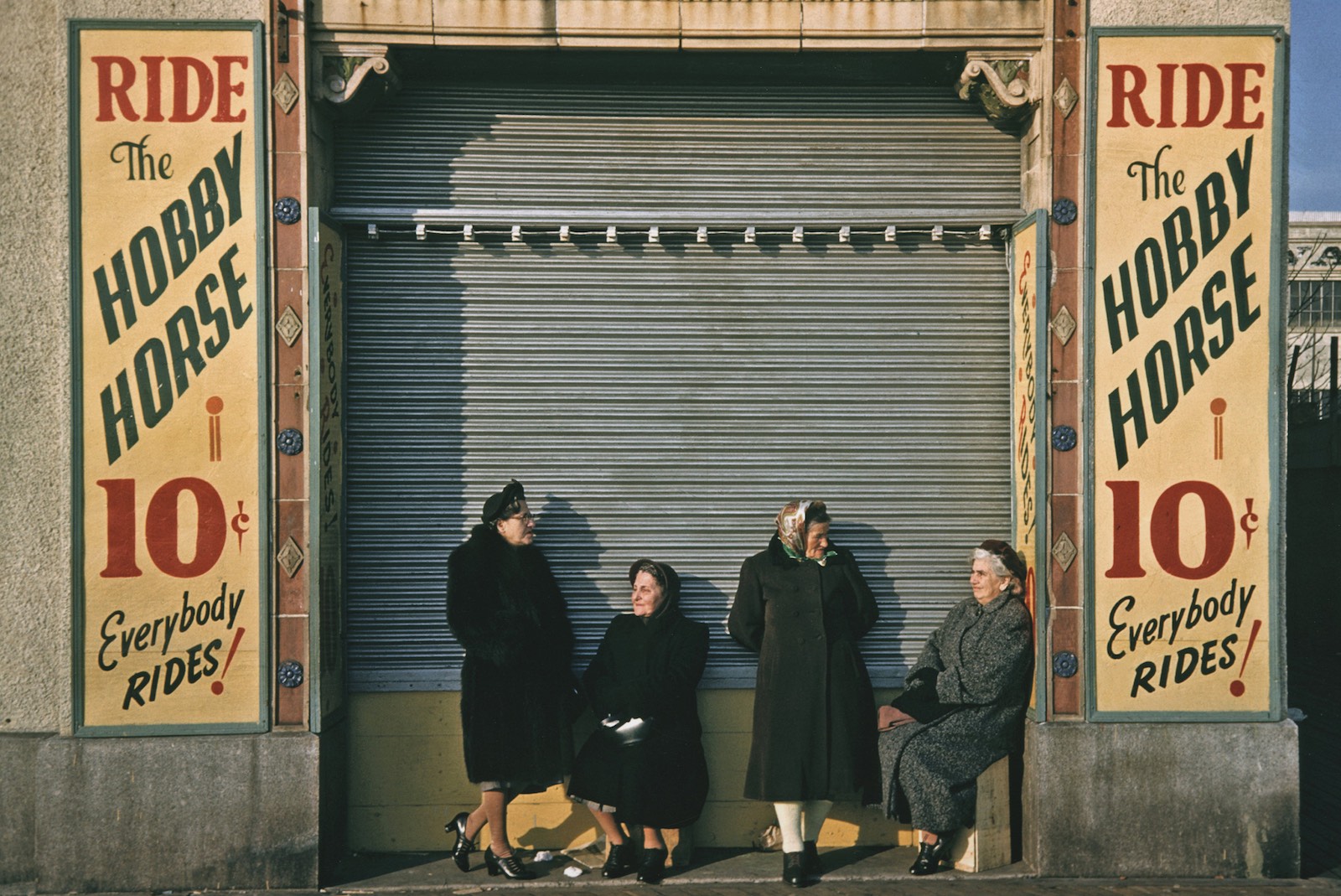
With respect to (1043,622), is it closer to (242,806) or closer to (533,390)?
(533,390)

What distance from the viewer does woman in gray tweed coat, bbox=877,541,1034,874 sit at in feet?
21.8

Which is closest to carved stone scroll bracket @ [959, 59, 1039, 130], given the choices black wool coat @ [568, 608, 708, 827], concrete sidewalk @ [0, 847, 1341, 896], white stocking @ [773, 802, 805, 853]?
black wool coat @ [568, 608, 708, 827]

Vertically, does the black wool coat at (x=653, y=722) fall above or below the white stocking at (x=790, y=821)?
above

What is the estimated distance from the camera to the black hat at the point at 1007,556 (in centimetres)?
687

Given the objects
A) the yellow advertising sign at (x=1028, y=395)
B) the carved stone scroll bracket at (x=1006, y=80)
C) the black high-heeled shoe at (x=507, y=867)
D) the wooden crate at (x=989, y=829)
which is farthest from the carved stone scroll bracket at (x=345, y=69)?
the wooden crate at (x=989, y=829)

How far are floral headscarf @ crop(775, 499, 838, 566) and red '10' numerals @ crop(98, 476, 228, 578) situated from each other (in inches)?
115

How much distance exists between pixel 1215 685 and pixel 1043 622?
0.94m

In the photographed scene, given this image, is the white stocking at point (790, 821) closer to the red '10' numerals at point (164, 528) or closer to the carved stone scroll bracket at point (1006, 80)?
the red '10' numerals at point (164, 528)

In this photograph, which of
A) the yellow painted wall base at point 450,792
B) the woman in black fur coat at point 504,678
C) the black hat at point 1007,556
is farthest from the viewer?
the yellow painted wall base at point 450,792

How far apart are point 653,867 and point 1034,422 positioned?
3.05m

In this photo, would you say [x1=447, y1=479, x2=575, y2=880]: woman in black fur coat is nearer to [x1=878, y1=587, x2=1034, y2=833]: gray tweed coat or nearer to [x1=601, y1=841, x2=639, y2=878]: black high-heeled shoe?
[x1=601, y1=841, x2=639, y2=878]: black high-heeled shoe

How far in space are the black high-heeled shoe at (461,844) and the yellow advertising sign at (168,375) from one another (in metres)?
1.16

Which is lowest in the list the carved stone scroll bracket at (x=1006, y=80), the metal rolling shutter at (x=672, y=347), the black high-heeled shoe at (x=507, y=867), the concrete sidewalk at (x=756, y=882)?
the concrete sidewalk at (x=756, y=882)

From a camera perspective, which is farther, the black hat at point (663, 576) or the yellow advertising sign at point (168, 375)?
the black hat at point (663, 576)
